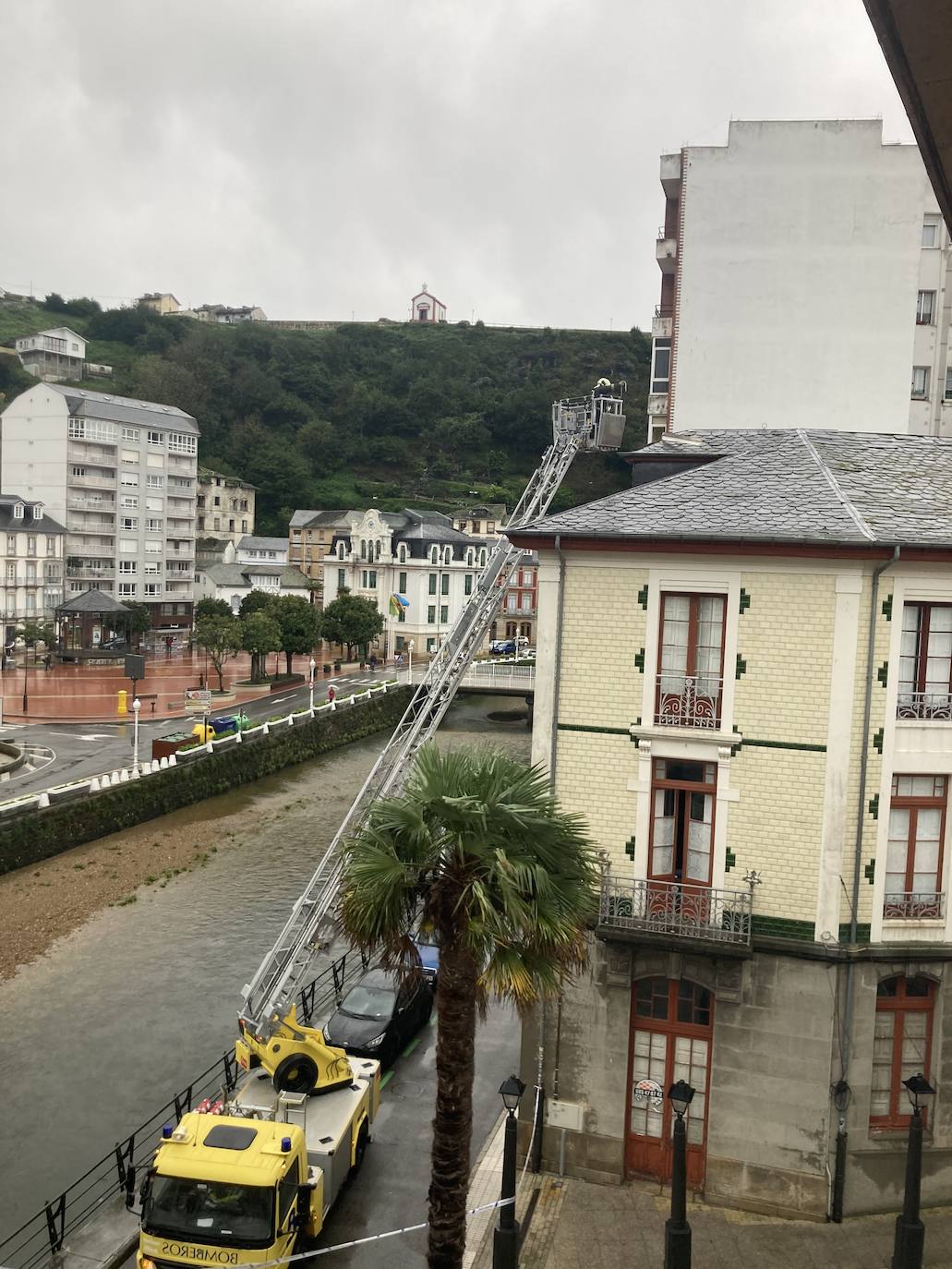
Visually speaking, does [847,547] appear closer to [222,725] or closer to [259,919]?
[259,919]

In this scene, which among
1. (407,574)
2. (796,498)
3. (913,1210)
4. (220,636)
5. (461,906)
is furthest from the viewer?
(407,574)

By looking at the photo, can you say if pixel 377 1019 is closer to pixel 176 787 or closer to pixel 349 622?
pixel 176 787

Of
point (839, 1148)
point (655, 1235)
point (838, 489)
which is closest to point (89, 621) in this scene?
point (838, 489)

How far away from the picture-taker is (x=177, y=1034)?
23.0 m

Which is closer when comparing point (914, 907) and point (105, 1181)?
point (914, 907)

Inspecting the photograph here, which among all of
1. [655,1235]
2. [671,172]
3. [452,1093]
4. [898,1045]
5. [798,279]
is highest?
[671,172]

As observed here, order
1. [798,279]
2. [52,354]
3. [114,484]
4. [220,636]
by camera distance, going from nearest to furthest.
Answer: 1. [798,279]
2. [220,636]
3. [114,484]
4. [52,354]

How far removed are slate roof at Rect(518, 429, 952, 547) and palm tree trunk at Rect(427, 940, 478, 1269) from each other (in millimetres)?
7230

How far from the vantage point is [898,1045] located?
1484 cm

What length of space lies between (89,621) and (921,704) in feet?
254

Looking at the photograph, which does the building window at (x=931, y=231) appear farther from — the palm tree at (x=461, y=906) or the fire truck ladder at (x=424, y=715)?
the palm tree at (x=461, y=906)

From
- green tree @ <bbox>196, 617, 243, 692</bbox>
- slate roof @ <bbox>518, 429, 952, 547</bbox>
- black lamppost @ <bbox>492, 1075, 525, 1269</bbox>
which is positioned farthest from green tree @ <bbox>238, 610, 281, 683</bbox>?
black lamppost @ <bbox>492, 1075, 525, 1269</bbox>

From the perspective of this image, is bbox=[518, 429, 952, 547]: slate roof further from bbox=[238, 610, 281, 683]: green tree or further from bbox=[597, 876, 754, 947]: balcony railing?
bbox=[238, 610, 281, 683]: green tree

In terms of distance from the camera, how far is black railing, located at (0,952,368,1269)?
47.8 ft
